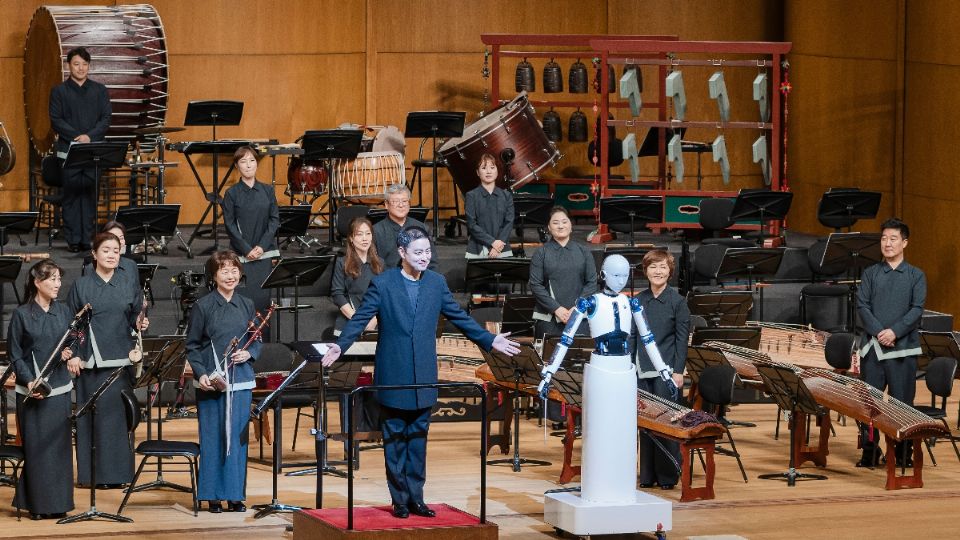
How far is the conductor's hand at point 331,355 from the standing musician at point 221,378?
1.28 metres

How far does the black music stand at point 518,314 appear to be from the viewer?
37.1ft

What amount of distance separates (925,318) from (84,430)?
693cm

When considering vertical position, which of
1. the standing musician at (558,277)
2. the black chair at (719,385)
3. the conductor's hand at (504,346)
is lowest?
the black chair at (719,385)

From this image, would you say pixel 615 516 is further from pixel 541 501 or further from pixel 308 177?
pixel 308 177

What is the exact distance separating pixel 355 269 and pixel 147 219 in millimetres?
2152

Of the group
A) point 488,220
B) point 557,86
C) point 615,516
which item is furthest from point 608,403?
point 557,86

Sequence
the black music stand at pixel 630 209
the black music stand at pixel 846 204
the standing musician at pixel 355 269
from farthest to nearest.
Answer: the black music stand at pixel 846 204, the black music stand at pixel 630 209, the standing musician at pixel 355 269

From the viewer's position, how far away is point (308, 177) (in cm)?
1531

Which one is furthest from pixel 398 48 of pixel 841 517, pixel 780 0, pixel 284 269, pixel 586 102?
pixel 841 517

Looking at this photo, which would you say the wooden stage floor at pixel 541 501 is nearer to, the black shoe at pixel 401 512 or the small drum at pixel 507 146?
the black shoe at pixel 401 512

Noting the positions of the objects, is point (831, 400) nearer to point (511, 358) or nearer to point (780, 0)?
point (511, 358)

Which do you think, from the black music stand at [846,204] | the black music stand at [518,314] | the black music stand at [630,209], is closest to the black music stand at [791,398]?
the black music stand at [518,314]

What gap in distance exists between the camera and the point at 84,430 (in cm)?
948

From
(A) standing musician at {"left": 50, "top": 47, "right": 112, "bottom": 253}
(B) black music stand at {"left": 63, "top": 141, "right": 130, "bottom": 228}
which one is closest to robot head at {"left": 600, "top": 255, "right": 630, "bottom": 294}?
(B) black music stand at {"left": 63, "top": 141, "right": 130, "bottom": 228}
